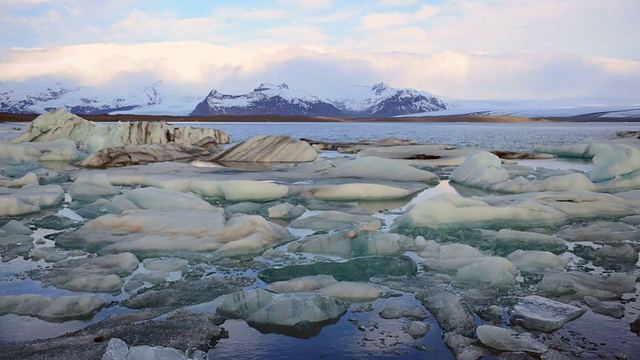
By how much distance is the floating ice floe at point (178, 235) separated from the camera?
207 inches

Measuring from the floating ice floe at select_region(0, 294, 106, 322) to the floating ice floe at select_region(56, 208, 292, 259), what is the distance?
1460mm

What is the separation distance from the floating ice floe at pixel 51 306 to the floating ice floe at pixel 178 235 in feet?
4.79

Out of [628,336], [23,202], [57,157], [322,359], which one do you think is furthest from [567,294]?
[57,157]

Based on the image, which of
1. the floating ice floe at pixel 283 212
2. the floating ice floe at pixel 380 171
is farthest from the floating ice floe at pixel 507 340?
the floating ice floe at pixel 380 171

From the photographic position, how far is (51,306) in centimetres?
360

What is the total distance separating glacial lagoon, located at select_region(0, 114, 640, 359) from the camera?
317 centimetres

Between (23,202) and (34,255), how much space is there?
319 centimetres

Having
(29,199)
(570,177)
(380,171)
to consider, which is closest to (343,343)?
(29,199)

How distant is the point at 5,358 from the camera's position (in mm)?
2760

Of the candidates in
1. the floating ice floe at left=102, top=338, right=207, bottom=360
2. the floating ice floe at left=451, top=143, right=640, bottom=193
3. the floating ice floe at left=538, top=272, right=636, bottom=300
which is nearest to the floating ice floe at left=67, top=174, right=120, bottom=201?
→ the floating ice floe at left=102, top=338, right=207, bottom=360

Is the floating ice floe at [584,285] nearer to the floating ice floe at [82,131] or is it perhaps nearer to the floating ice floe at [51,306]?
the floating ice floe at [51,306]

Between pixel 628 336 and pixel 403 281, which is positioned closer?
pixel 628 336

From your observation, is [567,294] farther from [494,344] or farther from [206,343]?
[206,343]

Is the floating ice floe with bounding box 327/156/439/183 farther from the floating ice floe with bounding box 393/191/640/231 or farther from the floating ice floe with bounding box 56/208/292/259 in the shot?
the floating ice floe with bounding box 56/208/292/259
